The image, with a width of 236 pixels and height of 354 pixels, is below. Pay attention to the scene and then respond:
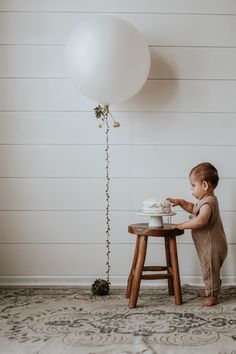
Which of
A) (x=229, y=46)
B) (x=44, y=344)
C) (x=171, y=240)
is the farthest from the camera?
(x=229, y=46)

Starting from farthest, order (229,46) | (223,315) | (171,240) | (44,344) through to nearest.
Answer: (229,46) < (171,240) < (223,315) < (44,344)

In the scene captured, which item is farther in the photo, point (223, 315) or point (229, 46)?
point (229, 46)

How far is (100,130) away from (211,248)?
2.75ft

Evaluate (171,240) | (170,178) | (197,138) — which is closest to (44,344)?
(171,240)

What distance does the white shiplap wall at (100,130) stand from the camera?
7.98ft

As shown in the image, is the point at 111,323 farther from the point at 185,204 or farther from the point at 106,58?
the point at 106,58

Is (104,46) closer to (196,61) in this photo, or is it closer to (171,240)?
(196,61)

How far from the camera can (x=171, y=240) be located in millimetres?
2078

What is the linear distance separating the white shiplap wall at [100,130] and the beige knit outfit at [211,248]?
33 centimetres

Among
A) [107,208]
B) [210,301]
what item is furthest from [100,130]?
[210,301]

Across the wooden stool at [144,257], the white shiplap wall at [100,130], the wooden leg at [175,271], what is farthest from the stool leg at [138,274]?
the white shiplap wall at [100,130]

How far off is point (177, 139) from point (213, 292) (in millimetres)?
811

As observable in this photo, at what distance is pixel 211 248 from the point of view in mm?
2105

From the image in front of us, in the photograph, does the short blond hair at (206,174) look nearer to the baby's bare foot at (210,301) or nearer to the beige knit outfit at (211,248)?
the beige knit outfit at (211,248)
